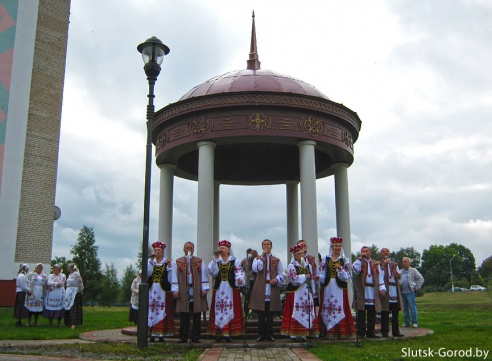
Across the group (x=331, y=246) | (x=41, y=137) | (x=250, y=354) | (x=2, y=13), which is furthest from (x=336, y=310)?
(x=2, y=13)

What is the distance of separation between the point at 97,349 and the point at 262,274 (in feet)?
12.0

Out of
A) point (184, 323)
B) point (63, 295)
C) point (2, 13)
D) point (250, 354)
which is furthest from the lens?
point (2, 13)

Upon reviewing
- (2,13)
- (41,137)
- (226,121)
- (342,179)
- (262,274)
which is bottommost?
(262,274)

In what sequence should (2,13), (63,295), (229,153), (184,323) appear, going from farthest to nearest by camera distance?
(2,13)
(229,153)
(63,295)
(184,323)

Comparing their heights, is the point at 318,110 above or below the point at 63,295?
above

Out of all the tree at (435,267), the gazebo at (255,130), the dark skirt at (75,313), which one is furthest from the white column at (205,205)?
the tree at (435,267)

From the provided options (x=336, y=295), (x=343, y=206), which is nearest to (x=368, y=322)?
(x=336, y=295)

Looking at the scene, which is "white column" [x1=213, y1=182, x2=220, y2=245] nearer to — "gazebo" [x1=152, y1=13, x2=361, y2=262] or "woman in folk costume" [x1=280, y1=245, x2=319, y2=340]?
"gazebo" [x1=152, y1=13, x2=361, y2=262]

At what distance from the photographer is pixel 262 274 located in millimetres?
10531

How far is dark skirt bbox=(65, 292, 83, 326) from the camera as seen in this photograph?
14969 mm

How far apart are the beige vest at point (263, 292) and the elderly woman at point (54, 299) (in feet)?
25.1

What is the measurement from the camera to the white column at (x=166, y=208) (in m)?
16.2

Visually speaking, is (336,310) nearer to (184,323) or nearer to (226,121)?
(184,323)

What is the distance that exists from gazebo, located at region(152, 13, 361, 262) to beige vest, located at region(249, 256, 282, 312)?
10.5ft
